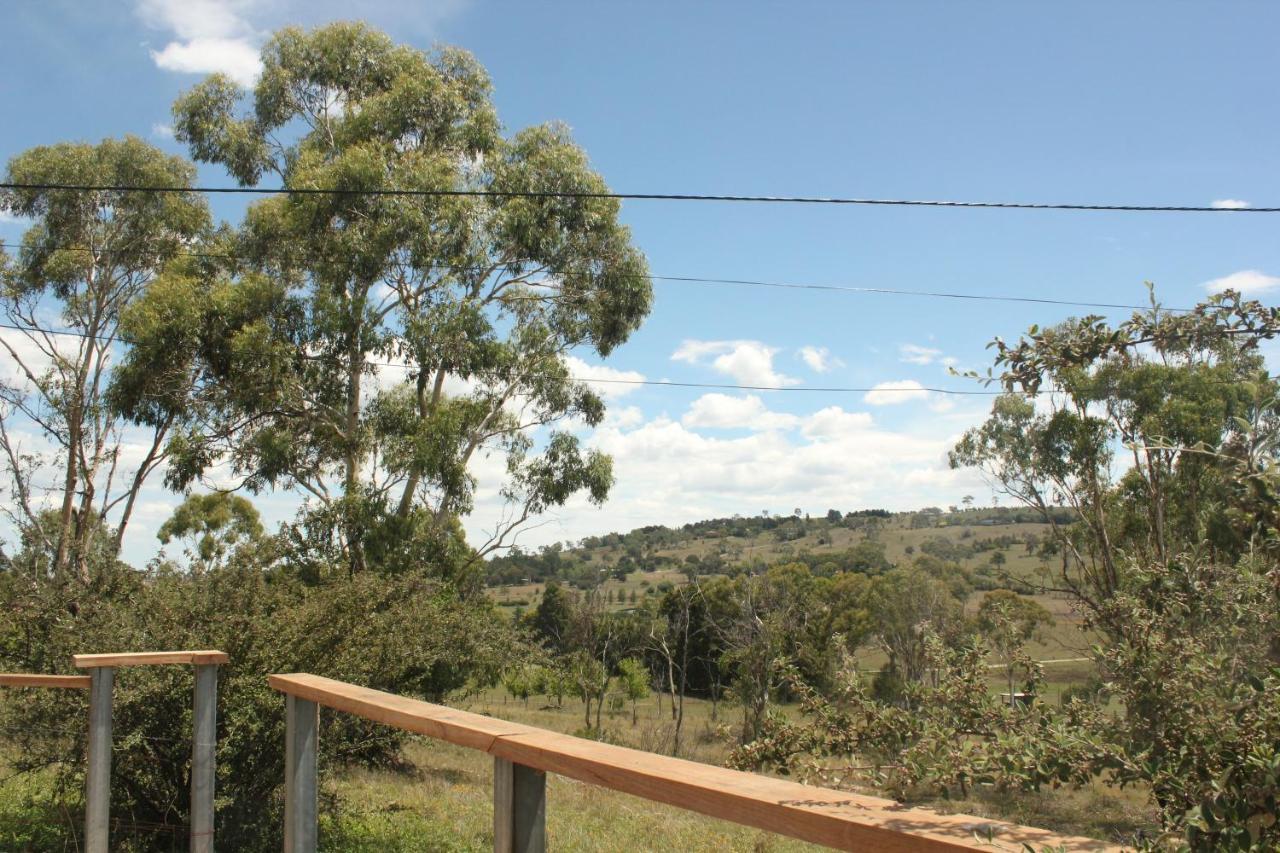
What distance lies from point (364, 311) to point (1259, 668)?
14820 mm

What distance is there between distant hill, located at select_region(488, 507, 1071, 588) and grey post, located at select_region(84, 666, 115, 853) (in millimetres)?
42507

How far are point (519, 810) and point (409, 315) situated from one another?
46.9 ft

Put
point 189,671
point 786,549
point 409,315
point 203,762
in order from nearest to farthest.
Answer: point 203,762, point 189,671, point 409,315, point 786,549

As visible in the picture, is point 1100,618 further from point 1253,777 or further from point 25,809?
point 25,809

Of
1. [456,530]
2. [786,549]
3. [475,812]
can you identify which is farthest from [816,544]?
[475,812]

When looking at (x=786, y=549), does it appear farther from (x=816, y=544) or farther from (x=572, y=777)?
(x=572, y=777)

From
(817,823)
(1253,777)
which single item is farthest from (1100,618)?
(817,823)

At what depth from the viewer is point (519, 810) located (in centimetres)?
165

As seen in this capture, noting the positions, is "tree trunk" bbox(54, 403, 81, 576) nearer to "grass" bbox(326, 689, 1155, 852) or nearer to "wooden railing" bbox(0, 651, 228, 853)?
"grass" bbox(326, 689, 1155, 852)

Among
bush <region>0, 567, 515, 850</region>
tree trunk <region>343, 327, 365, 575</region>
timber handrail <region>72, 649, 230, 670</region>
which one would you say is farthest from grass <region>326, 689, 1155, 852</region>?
tree trunk <region>343, 327, 365, 575</region>

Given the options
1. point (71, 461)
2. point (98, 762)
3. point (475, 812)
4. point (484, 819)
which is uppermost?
point (71, 461)

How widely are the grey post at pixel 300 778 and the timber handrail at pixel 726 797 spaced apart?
0.54 metres

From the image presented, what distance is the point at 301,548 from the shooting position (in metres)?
13.3

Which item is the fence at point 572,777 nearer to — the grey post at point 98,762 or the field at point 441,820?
the grey post at point 98,762
